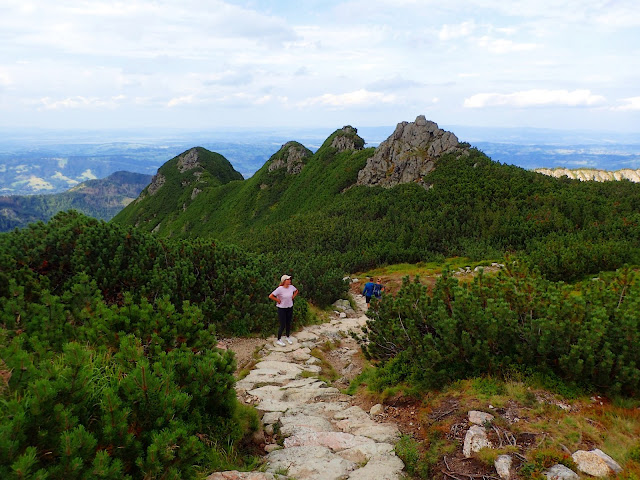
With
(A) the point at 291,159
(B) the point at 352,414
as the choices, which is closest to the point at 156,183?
(A) the point at 291,159

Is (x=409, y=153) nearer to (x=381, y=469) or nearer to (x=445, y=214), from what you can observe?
(x=445, y=214)

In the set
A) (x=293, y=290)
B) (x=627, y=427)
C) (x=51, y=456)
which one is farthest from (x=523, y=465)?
(x=293, y=290)

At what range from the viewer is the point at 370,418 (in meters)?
6.40

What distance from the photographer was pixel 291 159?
2844 inches

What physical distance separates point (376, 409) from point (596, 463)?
3.21 m

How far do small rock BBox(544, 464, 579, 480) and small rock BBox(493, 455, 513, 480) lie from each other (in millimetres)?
348

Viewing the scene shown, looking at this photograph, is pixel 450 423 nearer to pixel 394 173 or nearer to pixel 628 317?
pixel 628 317

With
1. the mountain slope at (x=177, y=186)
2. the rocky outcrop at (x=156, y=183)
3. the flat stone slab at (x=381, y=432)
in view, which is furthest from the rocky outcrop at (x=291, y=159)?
the flat stone slab at (x=381, y=432)

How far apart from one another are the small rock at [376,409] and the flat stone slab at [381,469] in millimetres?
1528

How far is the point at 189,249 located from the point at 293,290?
3567mm

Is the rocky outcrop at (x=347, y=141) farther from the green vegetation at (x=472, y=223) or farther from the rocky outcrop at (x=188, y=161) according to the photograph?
the rocky outcrop at (x=188, y=161)

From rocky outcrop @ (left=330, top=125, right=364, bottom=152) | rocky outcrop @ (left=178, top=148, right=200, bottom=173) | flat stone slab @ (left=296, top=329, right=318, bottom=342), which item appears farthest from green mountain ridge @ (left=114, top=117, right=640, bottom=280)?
rocky outcrop @ (left=178, top=148, right=200, bottom=173)

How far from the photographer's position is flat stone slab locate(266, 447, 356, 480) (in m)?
4.57

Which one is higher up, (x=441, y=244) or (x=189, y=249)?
(x=189, y=249)
